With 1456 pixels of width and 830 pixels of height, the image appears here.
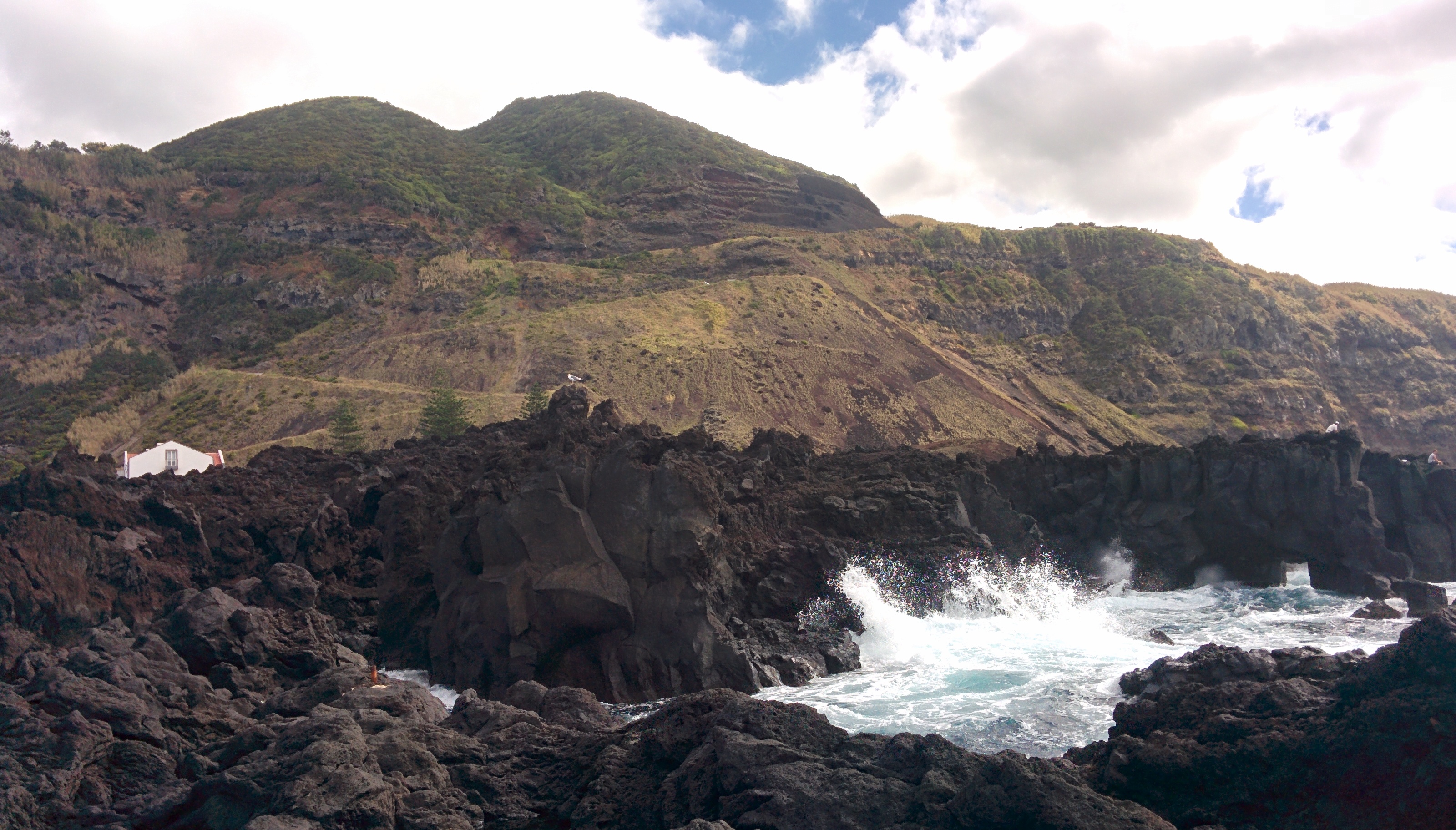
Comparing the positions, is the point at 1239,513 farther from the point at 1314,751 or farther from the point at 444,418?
the point at 444,418

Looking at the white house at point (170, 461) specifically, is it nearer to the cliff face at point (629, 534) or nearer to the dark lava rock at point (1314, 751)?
the cliff face at point (629, 534)

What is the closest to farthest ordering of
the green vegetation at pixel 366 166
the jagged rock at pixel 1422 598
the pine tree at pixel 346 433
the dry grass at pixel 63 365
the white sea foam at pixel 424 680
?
1. the white sea foam at pixel 424 680
2. the jagged rock at pixel 1422 598
3. the pine tree at pixel 346 433
4. the dry grass at pixel 63 365
5. the green vegetation at pixel 366 166

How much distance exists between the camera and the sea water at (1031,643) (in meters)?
17.1

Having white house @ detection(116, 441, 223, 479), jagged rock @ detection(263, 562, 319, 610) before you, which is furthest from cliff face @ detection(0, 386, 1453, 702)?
white house @ detection(116, 441, 223, 479)

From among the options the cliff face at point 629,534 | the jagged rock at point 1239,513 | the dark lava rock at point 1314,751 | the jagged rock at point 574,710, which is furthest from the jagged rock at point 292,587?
the jagged rock at point 1239,513

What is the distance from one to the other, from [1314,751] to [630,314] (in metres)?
64.7

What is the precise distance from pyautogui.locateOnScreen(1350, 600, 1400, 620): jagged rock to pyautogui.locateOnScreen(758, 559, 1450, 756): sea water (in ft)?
1.31

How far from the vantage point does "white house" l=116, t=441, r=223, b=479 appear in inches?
1877

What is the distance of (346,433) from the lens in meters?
52.2

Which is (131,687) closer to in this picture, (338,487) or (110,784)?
(110,784)

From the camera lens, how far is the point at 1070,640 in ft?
81.1

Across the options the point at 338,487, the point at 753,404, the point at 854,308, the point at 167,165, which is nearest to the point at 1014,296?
the point at 854,308

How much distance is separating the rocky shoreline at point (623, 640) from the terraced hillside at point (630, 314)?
1691 centimetres

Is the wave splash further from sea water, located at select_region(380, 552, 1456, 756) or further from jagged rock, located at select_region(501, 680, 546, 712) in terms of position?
jagged rock, located at select_region(501, 680, 546, 712)
